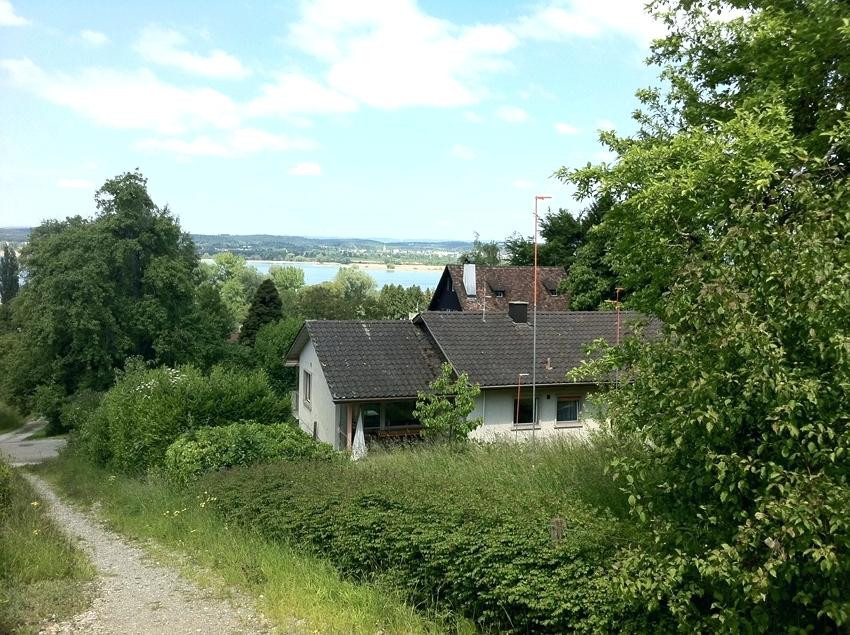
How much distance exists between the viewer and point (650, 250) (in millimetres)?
10062

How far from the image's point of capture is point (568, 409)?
890 inches

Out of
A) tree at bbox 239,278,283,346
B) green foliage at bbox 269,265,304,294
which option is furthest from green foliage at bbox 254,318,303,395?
green foliage at bbox 269,265,304,294

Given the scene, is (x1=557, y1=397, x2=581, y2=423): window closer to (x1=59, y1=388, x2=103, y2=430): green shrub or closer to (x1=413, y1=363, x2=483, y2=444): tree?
(x1=413, y1=363, x2=483, y2=444): tree

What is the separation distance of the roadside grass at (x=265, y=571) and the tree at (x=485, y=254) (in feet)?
197

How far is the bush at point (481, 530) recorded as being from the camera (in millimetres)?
7000

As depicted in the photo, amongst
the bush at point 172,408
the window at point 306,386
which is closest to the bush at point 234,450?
the bush at point 172,408

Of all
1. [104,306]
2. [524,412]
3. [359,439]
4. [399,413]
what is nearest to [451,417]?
[359,439]

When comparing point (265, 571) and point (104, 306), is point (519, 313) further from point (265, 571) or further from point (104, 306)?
point (104, 306)

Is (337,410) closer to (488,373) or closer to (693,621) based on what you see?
(488,373)

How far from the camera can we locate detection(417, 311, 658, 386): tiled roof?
21.9 m

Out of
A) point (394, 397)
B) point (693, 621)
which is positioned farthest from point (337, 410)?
point (693, 621)

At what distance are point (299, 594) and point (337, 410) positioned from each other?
13356 millimetres

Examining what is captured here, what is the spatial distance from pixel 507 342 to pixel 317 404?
22.0ft

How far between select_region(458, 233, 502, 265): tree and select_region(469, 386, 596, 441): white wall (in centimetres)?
5115
